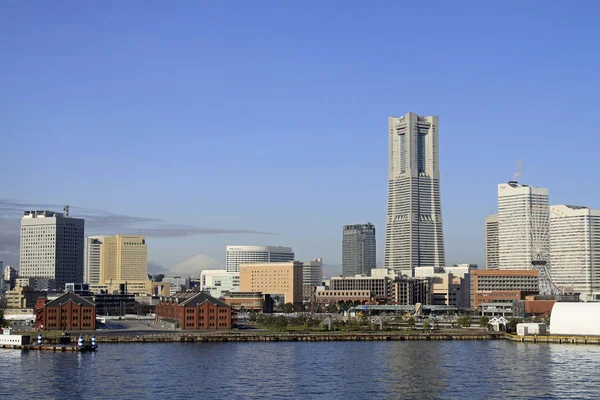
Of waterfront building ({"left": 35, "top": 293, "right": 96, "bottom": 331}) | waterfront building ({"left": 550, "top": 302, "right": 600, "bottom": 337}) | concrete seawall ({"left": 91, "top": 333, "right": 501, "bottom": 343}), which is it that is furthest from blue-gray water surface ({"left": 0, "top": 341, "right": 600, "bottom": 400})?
waterfront building ({"left": 35, "top": 293, "right": 96, "bottom": 331})

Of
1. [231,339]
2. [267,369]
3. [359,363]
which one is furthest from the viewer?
[231,339]

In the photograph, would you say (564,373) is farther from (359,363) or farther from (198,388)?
(198,388)

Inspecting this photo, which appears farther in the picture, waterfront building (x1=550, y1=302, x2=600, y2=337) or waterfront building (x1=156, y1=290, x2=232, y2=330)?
waterfront building (x1=156, y1=290, x2=232, y2=330)

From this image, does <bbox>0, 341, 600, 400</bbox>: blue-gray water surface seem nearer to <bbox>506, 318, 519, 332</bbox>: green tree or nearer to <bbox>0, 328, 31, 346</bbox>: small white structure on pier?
<bbox>0, 328, 31, 346</bbox>: small white structure on pier

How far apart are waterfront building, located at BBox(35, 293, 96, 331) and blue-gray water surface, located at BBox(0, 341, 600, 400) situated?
2580cm

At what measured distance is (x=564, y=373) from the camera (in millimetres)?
85688

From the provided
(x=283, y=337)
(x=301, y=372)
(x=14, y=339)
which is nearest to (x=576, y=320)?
(x=283, y=337)

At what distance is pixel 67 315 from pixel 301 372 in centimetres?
6566

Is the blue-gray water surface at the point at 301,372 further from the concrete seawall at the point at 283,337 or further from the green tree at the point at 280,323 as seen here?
the green tree at the point at 280,323

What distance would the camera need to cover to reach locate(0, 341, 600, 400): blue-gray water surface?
239 ft

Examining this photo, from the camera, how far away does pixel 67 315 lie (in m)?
142

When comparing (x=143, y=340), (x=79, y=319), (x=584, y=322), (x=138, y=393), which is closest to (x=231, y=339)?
(x=143, y=340)

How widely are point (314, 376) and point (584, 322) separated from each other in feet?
177

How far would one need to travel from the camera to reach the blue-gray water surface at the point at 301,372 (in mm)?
72938
